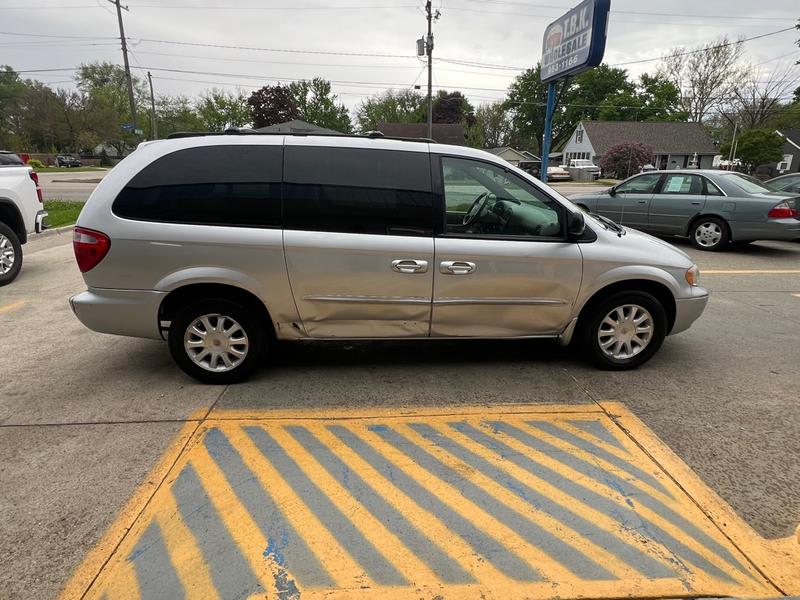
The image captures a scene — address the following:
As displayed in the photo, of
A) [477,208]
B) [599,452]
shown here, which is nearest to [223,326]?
[477,208]

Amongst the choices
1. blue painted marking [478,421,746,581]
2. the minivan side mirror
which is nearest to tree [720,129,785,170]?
the minivan side mirror

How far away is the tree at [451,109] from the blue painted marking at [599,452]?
8720 cm

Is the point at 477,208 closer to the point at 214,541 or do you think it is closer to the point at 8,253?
the point at 214,541

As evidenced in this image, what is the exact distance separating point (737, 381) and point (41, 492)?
191 inches

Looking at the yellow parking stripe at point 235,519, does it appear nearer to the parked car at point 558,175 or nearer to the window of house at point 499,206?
the window of house at point 499,206

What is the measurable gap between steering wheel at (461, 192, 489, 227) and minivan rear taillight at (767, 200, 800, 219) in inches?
290

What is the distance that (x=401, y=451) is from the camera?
120 inches

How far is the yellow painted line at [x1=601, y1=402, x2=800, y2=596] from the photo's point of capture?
2.20 m

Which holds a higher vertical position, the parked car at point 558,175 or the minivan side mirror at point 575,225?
the minivan side mirror at point 575,225

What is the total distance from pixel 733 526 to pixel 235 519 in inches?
94.3

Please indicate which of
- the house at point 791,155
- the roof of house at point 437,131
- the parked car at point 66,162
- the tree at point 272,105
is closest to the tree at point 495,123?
the roof of house at point 437,131

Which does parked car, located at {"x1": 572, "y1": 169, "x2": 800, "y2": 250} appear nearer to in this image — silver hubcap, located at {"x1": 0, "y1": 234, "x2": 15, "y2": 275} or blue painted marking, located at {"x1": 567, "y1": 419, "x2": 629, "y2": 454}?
blue painted marking, located at {"x1": 567, "y1": 419, "x2": 629, "y2": 454}

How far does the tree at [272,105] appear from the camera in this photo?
6894 cm

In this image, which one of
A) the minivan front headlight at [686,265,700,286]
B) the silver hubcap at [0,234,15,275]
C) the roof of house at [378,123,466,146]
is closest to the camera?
the minivan front headlight at [686,265,700,286]
